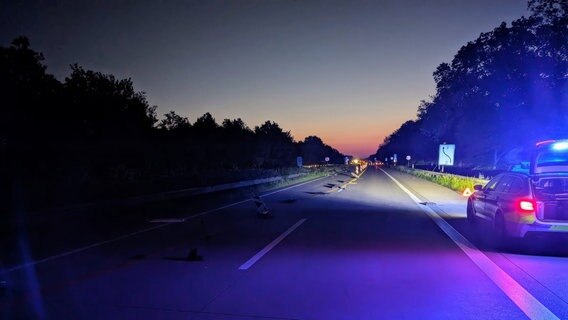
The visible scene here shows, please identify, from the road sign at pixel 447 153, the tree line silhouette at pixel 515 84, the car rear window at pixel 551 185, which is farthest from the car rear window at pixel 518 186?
the road sign at pixel 447 153

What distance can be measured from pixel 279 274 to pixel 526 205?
5393 millimetres

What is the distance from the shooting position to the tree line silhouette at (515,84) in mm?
36062

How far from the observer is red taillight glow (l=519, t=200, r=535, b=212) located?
9.40 m

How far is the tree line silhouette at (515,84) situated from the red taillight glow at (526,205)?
21.9m

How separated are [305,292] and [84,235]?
7.13 meters

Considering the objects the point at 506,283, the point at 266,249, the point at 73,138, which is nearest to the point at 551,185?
the point at 506,283

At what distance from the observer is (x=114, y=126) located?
1428 inches

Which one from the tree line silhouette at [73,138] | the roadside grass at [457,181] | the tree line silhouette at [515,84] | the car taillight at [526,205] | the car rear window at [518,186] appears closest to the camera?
the car taillight at [526,205]

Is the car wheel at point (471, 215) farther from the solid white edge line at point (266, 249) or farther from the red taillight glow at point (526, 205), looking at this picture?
the solid white edge line at point (266, 249)

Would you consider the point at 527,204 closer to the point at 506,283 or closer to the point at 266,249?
the point at 506,283

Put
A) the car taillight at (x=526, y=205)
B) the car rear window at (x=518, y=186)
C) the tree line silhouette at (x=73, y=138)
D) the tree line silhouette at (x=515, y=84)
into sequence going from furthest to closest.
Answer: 1. the tree line silhouette at (x=515, y=84)
2. the tree line silhouette at (x=73, y=138)
3. the car rear window at (x=518, y=186)
4. the car taillight at (x=526, y=205)

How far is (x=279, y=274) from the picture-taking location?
7422 millimetres

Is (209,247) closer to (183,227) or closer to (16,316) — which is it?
(183,227)

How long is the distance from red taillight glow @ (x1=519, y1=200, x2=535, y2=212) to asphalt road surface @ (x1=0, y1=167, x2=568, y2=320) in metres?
0.91
